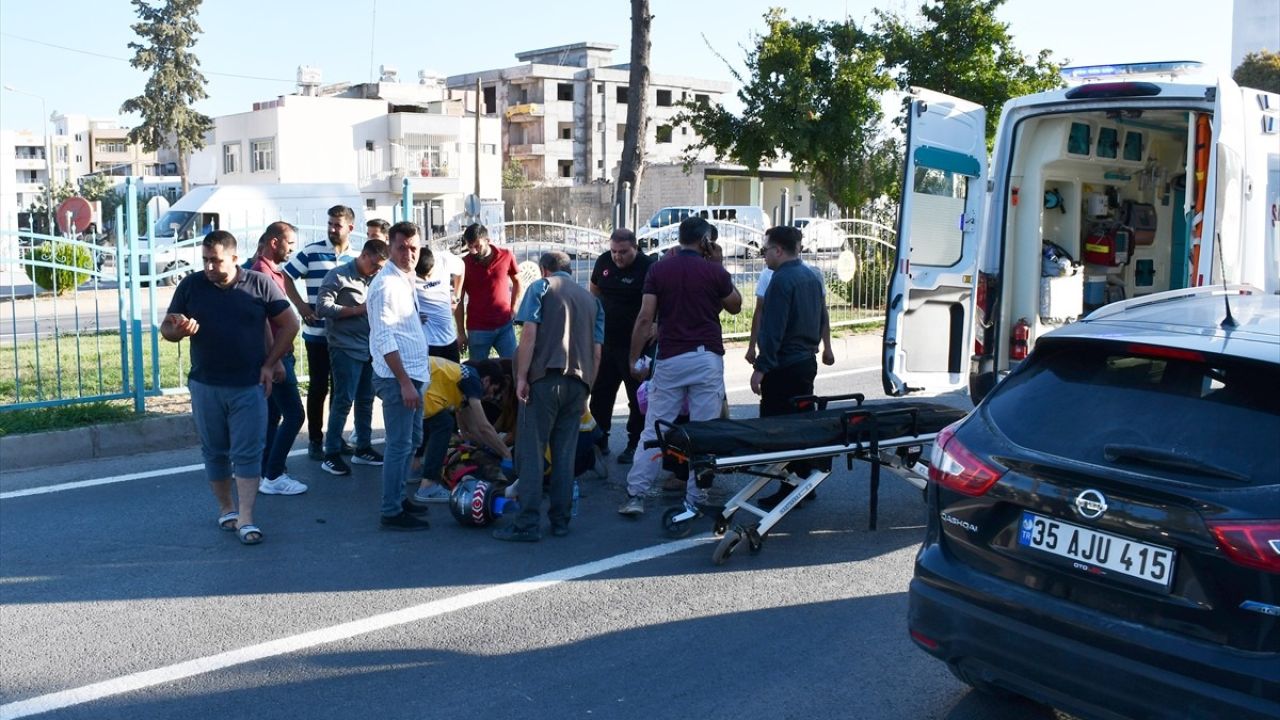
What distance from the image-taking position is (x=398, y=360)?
674 cm

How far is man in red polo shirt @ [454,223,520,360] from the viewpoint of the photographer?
9266 mm

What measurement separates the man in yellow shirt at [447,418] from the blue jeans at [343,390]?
0.78m

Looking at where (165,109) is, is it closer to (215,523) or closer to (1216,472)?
(215,523)

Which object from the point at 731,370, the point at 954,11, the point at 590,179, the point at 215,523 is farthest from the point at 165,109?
the point at 215,523

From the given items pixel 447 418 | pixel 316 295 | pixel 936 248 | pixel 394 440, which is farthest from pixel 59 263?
pixel 936 248

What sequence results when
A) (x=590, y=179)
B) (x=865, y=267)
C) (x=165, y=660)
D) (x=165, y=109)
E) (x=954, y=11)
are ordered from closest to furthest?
(x=165, y=660)
(x=865, y=267)
(x=954, y=11)
(x=165, y=109)
(x=590, y=179)

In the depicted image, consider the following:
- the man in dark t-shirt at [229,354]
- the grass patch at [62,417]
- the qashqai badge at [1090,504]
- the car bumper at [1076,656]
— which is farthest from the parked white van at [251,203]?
the qashqai badge at [1090,504]

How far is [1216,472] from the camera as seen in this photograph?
3.53 meters

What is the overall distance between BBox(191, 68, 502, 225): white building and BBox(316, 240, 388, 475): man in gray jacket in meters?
54.8

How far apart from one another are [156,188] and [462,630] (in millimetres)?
58916

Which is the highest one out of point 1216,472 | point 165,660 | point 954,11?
point 954,11

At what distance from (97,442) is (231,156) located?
59883mm

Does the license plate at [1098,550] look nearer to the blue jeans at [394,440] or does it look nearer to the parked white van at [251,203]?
the blue jeans at [394,440]

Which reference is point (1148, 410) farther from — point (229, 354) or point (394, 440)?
point (229, 354)
